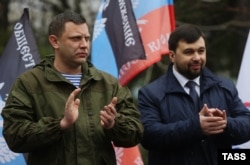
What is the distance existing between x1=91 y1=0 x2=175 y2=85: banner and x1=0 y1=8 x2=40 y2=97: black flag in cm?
62

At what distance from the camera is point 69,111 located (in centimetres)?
532

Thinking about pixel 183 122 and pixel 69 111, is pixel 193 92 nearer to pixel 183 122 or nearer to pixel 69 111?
pixel 183 122

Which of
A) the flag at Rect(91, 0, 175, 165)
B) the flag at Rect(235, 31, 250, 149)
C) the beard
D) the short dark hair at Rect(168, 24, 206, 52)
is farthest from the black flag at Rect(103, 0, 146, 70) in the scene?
the beard

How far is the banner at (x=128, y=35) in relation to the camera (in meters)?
7.48

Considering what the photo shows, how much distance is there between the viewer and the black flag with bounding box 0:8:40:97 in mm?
7238

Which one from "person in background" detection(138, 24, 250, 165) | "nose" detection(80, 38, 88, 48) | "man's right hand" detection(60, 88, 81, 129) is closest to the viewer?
"man's right hand" detection(60, 88, 81, 129)

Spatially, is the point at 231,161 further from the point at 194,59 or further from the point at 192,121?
the point at 194,59

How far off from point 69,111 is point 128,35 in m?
2.29

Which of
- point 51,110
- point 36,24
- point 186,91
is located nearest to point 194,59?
point 186,91

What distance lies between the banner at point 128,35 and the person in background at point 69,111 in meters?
1.67

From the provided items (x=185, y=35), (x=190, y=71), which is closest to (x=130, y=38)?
(x=185, y=35)

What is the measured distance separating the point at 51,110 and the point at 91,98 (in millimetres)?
273

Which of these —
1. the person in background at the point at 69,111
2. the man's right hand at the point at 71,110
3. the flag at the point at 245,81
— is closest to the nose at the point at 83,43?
the person in background at the point at 69,111

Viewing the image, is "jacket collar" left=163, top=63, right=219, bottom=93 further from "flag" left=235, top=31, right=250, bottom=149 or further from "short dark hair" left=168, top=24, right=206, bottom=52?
"flag" left=235, top=31, right=250, bottom=149
